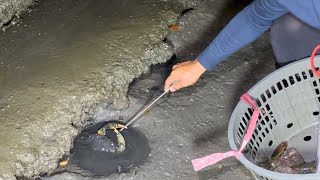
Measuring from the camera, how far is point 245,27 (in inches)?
80.5

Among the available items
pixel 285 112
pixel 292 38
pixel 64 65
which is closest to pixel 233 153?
pixel 285 112

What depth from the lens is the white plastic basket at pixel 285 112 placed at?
6.73ft

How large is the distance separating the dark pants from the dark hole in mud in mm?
850

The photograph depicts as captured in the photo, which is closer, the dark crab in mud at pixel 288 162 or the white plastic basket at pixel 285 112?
the white plastic basket at pixel 285 112

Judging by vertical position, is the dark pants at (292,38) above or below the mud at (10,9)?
above

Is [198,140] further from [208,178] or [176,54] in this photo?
[176,54]

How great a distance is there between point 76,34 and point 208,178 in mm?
1400

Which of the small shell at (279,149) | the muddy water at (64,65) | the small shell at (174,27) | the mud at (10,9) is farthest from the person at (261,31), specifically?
the mud at (10,9)

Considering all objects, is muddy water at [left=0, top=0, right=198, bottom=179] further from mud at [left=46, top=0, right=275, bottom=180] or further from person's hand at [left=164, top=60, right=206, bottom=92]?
person's hand at [left=164, top=60, right=206, bottom=92]

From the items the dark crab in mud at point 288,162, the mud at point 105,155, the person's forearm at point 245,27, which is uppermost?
the person's forearm at point 245,27

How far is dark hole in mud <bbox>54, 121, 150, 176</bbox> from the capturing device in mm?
2492

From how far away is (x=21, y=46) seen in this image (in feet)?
10.4

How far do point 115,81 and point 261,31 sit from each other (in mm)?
1041

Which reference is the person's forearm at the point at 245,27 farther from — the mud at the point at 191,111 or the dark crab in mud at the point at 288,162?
the mud at the point at 191,111
